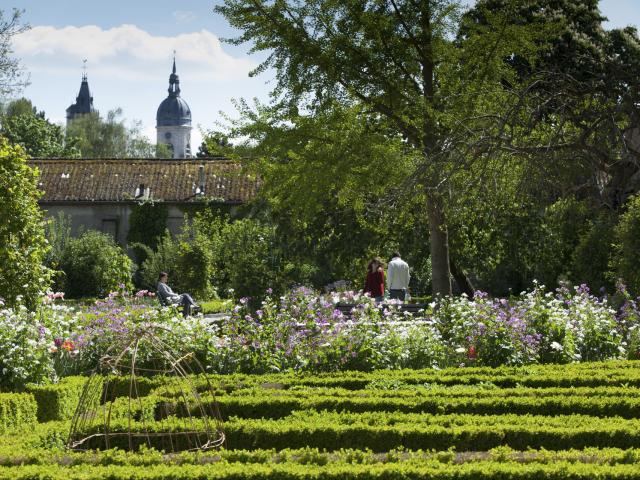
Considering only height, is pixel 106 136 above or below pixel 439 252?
above

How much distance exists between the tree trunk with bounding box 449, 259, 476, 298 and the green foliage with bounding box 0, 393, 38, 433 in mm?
16199

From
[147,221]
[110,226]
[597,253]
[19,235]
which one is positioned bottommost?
[19,235]

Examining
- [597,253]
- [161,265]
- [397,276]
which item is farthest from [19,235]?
[161,265]

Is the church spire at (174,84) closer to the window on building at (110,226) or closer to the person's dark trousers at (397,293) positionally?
the window on building at (110,226)

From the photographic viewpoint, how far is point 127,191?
35.1 meters

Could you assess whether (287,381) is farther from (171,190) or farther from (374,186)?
(171,190)

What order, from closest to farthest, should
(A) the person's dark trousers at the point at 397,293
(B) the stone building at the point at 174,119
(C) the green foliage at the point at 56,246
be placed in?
(A) the person's dark trousers at the point at 397,293, (C) the green foliage at the point at 56,246, (B) the stone building at the point at 174,119

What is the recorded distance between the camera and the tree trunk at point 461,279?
23469mm

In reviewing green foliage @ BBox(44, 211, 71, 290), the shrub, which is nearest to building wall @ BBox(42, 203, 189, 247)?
green foliage @ BBox(44, 211, 71, 290)

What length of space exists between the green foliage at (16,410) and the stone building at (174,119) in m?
144

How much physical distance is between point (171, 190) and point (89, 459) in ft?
96.7

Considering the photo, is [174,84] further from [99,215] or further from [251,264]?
[251,264]

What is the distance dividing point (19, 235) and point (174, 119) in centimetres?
13943

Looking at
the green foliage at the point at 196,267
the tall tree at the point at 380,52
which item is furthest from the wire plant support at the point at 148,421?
the green foliage at the point at 196,267
